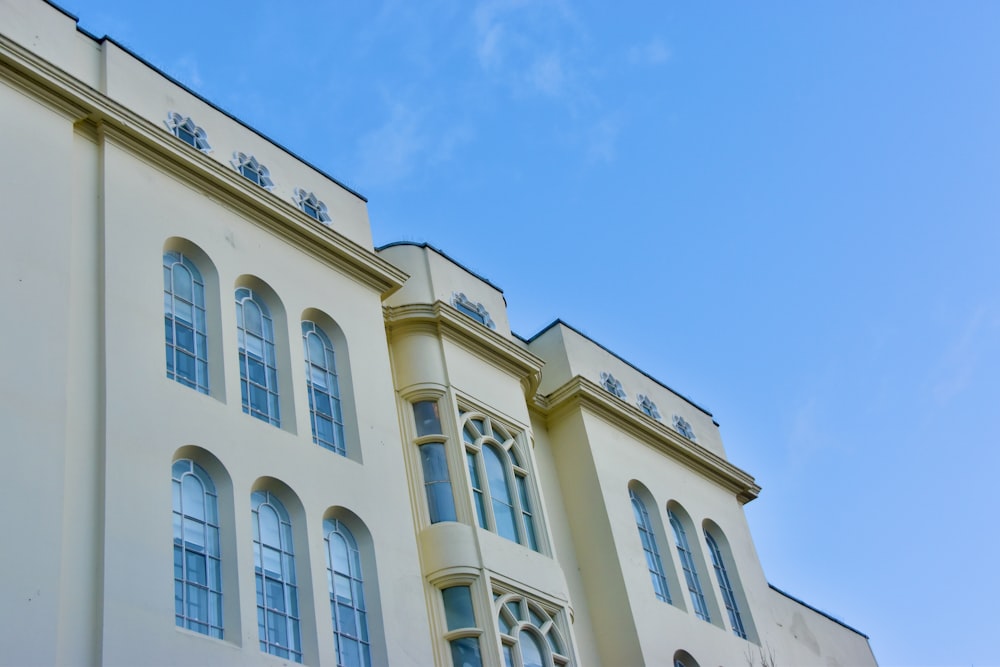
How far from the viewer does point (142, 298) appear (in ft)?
68.2

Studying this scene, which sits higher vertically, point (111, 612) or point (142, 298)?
point (142, 298)

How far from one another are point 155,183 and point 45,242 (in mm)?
3265

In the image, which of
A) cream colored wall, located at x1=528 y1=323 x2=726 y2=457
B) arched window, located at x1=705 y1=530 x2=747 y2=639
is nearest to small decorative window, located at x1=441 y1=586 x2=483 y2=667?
cream colored wall, located at x1=528 y1=323 x2=726 y2=457

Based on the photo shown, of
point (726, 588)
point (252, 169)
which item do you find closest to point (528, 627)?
point (726, 588)

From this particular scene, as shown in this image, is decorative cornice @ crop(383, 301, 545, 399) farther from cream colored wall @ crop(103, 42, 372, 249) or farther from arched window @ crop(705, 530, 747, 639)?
arched window @ crop(705, 530, 747, 639)

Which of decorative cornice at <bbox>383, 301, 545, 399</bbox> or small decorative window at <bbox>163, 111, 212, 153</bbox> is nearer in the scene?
small decorative window at <bbox>163, 111, 212, 153</bbox>

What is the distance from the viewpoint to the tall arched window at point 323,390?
2294cm

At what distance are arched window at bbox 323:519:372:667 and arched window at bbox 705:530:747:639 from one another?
1037 centimetres

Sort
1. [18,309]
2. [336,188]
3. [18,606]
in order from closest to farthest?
[18,606] → [18,309] → [336,188]

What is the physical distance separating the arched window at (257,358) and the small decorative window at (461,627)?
4.04 m

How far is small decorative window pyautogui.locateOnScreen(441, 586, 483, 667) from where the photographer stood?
2230 centimetres

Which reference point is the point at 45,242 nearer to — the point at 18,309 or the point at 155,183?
the point at 18,309

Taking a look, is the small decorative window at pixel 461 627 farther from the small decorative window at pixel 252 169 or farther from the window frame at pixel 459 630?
the small decorative window at pixel 252 169

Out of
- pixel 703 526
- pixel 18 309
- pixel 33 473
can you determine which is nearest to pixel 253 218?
pixel 18 309
